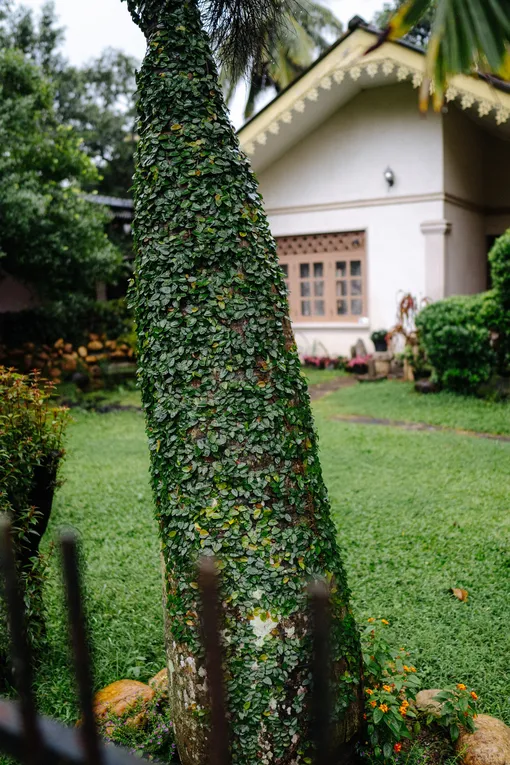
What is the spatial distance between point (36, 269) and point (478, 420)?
25.9 feet

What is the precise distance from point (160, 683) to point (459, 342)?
7822 millimetres

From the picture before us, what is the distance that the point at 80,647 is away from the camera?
933 mm

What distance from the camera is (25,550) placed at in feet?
12.0

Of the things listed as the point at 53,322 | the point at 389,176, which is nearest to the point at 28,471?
the point at 53,322

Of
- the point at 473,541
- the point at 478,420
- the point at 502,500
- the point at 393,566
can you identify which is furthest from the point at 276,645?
the point at 478,420

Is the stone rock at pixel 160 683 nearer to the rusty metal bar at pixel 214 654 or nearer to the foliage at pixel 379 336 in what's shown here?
the rusty metal bar at pixel 214 654

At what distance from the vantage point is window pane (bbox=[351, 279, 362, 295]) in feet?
45.6

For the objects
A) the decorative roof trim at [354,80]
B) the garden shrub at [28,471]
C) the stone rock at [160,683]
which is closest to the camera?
the stone rock at [160,683]

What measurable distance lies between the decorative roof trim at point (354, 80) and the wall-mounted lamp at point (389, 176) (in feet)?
5.46

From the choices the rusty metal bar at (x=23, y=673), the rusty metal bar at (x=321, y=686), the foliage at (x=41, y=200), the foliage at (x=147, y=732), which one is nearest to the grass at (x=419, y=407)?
the foliage at (x=41, y=200)

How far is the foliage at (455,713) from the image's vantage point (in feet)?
8.68

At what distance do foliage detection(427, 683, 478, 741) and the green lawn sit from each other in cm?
40

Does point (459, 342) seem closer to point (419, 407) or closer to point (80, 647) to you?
point (419, 407)

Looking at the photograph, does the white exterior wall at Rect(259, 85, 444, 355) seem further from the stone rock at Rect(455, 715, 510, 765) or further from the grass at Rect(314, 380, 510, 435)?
the stone rock at Rect(455, 715, 510, 765)
